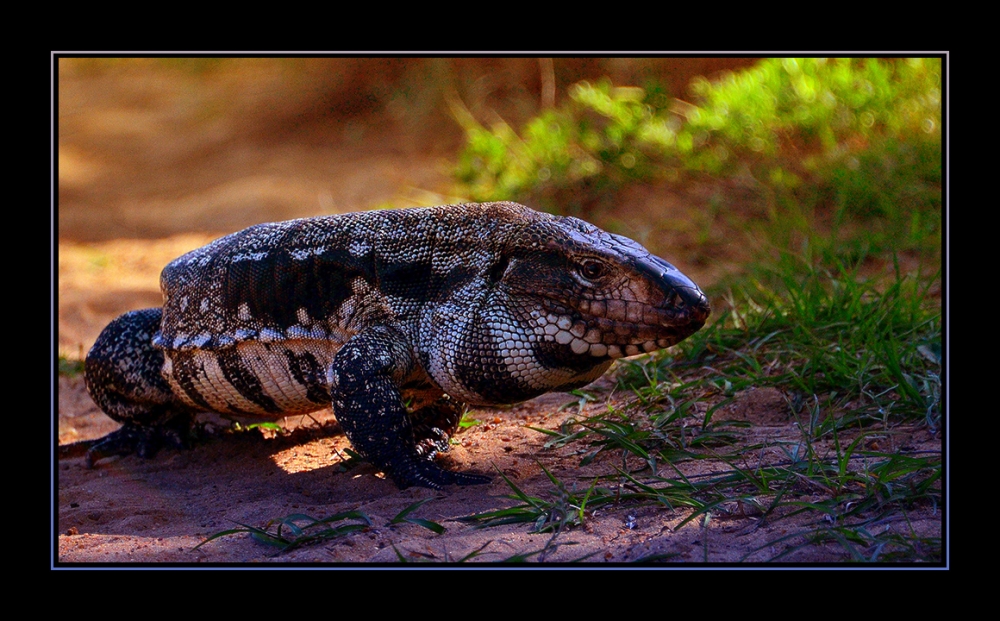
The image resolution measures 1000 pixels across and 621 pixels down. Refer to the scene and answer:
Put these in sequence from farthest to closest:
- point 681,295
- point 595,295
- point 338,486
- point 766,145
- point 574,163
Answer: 1. point 574,163
2. point 766,145
3. point 338,486
4. point 595,295
5. point 681,295

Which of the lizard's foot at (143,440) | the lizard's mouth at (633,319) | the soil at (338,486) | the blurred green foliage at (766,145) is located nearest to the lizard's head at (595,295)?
the lizard's mouth at (633,319)

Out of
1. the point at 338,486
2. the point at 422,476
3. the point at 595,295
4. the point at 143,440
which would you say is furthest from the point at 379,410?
the point at 143,440

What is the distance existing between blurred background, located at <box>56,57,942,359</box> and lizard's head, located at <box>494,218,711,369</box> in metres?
2.10

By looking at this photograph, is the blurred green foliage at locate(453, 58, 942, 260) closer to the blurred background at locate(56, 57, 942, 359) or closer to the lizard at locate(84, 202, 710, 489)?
the blurred background at locate(56, 57, 942, 359)

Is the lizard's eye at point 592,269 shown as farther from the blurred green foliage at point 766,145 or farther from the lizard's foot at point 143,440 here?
the blurred green foliage at point 766,145

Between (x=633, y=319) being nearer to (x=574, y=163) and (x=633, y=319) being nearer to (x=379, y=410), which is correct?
(x=379, y=410)

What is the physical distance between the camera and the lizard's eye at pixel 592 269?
347 centimetres

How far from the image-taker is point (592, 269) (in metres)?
3.47

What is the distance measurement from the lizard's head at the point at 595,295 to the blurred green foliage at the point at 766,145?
3.62 metres

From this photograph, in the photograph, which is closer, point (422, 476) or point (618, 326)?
point (618, 326)

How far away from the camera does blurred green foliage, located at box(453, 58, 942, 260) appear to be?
7141 millimetres

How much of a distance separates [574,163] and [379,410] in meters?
5.06
